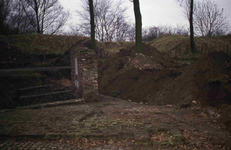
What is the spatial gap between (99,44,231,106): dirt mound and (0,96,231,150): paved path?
1479 mm

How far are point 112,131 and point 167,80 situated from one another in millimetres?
6281

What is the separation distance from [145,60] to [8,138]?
9.60m

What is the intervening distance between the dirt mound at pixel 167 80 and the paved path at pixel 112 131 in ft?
4.85

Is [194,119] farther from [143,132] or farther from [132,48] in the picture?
[132,48]

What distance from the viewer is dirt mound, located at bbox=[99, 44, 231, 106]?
687cm

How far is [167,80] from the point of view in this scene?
9891 mm

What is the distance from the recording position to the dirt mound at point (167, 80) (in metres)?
6.87

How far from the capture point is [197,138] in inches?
165

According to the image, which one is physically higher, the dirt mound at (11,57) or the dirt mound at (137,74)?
the dirt mound at (11,57)

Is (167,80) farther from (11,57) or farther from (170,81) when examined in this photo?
(11,57)

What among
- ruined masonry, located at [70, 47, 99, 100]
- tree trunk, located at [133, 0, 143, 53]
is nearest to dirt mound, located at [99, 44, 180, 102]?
tree trunk, located at [133, 0, 143, 53]

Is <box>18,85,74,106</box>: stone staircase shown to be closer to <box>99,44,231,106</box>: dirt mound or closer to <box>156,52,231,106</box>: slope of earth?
<box>99,44,231,106</box>: dirt mound

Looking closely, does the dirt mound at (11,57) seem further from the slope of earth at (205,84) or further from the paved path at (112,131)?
the slope of earth at (205,84)

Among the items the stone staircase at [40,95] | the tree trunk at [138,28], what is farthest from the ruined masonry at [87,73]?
the tree trunk at [138,28]
